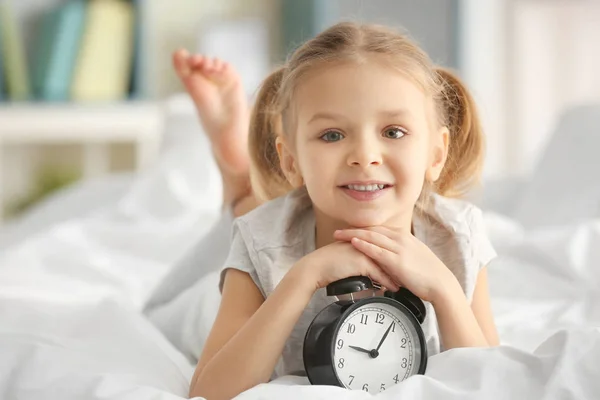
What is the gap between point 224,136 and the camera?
62.7 inches

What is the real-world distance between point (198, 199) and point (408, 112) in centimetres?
139

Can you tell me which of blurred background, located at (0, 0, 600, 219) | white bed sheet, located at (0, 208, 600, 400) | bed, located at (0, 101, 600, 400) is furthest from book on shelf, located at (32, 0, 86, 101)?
white bed sheet, located at (0, 208, 600, 400)

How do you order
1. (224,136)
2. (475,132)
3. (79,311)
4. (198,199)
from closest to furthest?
1. (475,132)
2. (79,311)
3. (224,136)
4. (198,199)

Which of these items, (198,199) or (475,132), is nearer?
(475,132)

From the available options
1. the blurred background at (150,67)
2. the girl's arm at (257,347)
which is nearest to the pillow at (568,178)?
the girl's arm at (257,347)

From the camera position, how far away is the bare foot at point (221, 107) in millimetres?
1568

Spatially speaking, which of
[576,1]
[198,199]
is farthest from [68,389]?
[576,1]

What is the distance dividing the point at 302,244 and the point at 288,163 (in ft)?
0.33

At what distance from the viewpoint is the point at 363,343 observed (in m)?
0.95

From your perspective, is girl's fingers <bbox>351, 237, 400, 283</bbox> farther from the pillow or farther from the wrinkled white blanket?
the pillow

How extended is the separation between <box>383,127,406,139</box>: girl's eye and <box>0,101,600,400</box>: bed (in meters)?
0.24

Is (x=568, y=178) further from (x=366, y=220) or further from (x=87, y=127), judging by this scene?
(x=87, y=127)

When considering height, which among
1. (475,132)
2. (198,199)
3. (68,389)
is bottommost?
(198,199)

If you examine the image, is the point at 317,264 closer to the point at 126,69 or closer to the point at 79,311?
the point at 79,311
